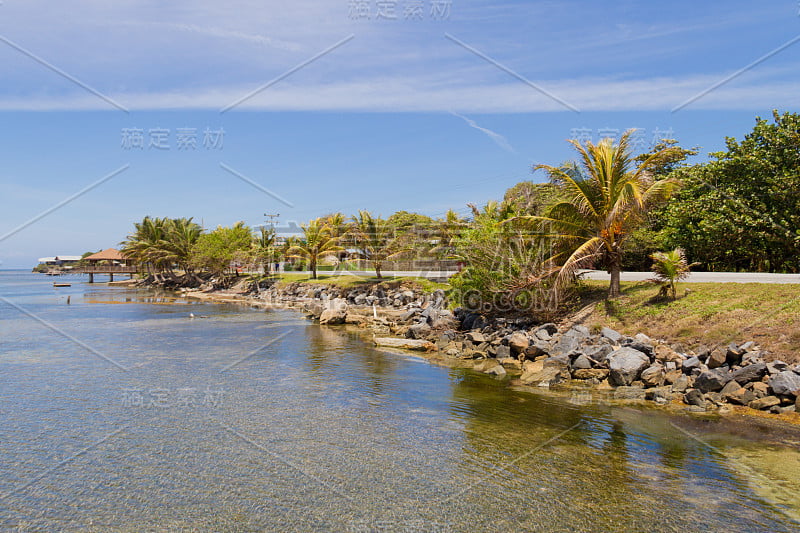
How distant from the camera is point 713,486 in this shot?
29.5 ft

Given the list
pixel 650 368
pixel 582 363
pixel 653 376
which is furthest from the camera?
pixel 582 363

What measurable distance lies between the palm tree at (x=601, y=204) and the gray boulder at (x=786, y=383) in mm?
8807

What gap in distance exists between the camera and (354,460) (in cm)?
1046

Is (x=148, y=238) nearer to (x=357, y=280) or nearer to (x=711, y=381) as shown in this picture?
(x=357, y=280)

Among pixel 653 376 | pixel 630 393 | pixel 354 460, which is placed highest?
pixel 653 376

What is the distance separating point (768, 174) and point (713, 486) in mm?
19874

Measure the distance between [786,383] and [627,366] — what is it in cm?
404

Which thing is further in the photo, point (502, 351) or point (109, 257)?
point (109, 257)

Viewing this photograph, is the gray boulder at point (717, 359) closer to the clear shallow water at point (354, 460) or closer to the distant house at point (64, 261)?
the clear shallow water at point (354, 460)

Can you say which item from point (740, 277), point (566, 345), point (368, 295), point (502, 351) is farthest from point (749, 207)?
point (368, 295)

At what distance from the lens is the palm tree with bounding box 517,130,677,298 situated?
2097 cm

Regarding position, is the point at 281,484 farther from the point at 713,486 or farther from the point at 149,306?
the point at 149,306

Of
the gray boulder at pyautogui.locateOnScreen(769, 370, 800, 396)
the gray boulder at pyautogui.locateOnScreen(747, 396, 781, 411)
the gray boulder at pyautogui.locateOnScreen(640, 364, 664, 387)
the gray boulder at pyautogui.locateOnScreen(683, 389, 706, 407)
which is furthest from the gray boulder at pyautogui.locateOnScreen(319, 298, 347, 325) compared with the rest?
the gray boulder at pyautogui.locateOnScreen(769, 370, 800, 396)

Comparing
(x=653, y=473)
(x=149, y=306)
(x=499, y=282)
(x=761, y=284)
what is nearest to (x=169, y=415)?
(x=653, y=473)
